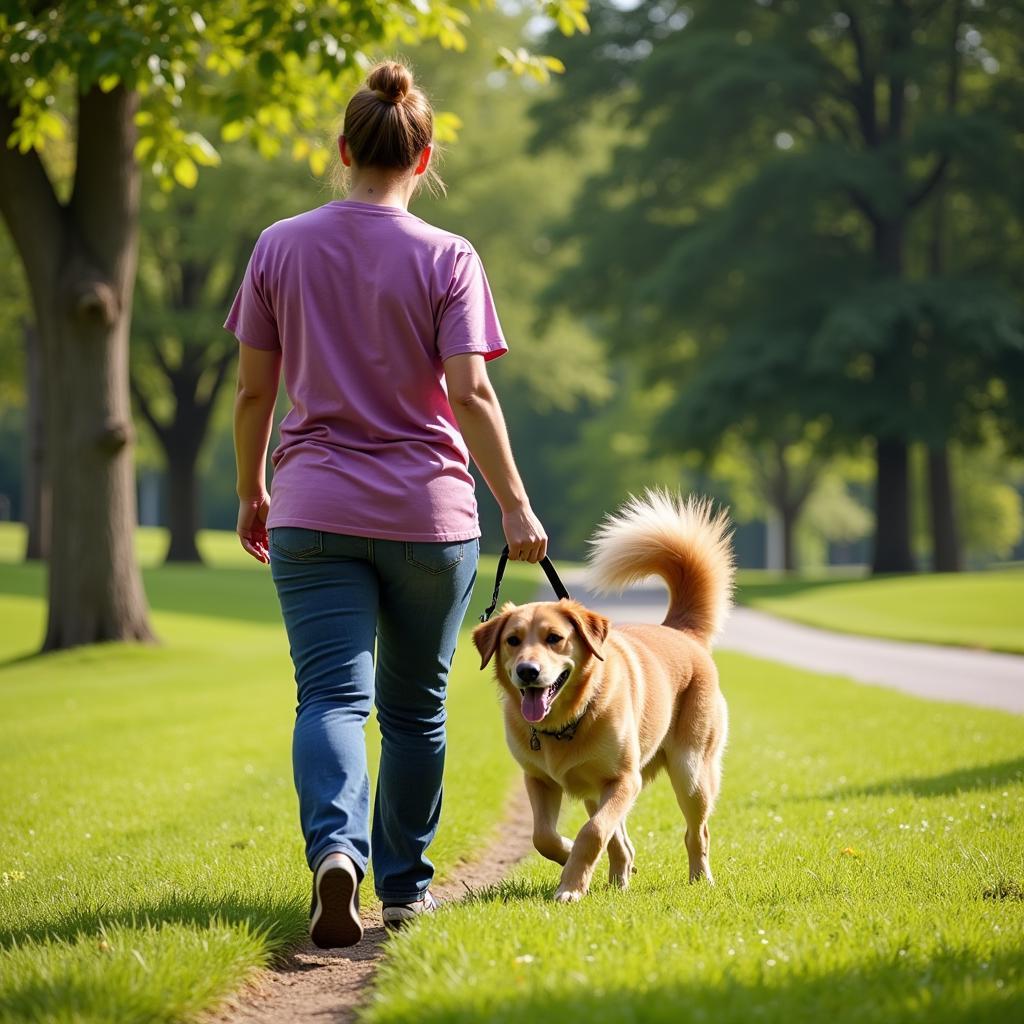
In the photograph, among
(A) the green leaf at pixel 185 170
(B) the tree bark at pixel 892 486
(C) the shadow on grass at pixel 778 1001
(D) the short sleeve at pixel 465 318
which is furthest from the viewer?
(B) the tree bark at pixel 892 486

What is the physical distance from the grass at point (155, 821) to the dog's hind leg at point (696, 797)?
109 centimetres

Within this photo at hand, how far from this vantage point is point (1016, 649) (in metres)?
16.5

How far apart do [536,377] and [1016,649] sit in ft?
73.9

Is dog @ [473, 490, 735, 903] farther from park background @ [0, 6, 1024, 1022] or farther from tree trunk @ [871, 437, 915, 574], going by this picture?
tree trunk @ [871, 437, 915, 574]

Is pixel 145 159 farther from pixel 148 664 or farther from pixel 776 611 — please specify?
pixel 776 611

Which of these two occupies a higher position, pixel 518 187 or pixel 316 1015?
pixel 518 187

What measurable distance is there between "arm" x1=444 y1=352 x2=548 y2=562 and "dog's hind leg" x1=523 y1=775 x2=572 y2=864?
1115 mm

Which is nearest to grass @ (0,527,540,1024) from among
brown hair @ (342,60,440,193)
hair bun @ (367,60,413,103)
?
brown hair @ (342,60,440,193)

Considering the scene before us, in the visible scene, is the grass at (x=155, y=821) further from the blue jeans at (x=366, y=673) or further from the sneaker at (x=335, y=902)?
the blue jeans at (x=366, y=673)

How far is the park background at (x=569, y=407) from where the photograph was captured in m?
3.56

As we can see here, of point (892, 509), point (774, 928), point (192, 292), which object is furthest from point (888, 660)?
point (192, 292)

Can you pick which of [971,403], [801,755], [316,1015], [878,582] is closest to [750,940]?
[316,1015]

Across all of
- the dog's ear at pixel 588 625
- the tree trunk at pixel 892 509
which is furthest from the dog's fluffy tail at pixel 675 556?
the tree trunk at pixel 892 509

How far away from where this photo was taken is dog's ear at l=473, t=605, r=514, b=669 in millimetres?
4648
